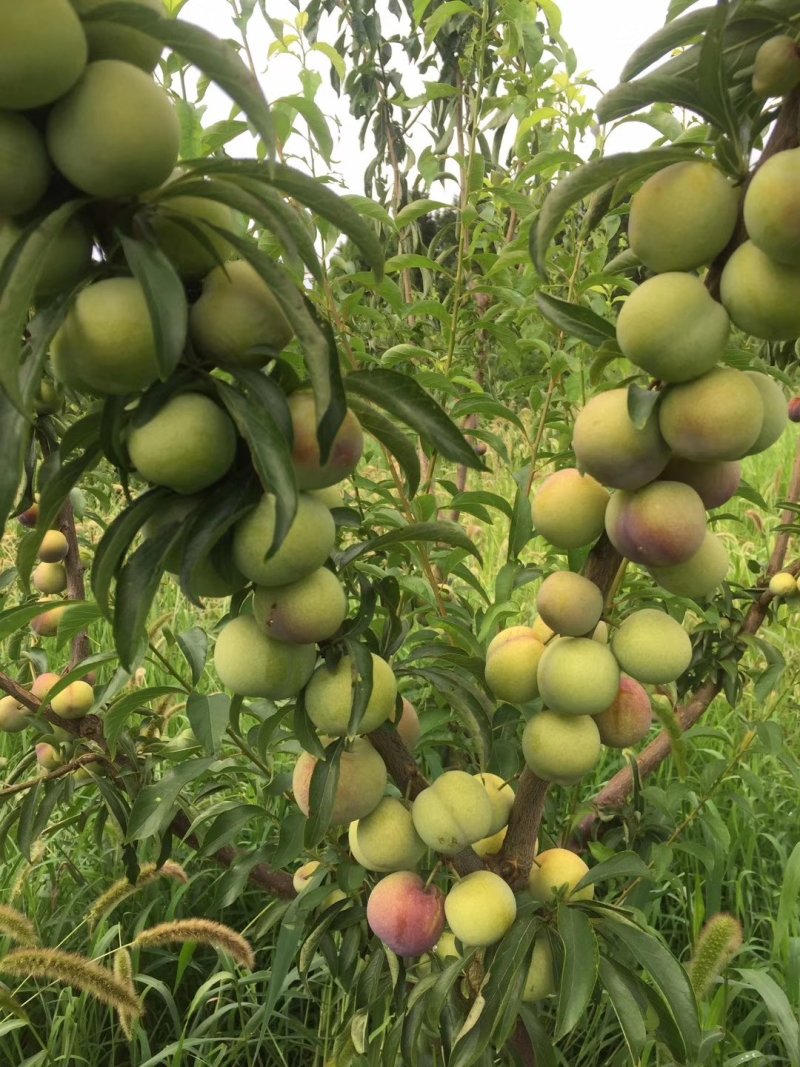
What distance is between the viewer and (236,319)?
0.62m

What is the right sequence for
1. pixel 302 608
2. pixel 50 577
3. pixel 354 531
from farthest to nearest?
1. pixel 50 577
2. pixel 354 531
3. pixel 302 608

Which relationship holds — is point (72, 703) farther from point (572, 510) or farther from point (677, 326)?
point (677, 326)

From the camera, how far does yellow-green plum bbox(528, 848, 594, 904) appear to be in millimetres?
1002

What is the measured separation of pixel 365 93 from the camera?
4.41 m

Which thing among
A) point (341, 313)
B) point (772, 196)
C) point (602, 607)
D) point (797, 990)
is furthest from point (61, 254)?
point (797, 990)

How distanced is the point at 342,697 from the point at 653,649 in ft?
1.11

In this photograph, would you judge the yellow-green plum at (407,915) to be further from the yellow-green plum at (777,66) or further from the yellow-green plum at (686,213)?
the yellow-green plum at (777,66)

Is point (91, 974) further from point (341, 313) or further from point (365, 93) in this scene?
point (365, 93)

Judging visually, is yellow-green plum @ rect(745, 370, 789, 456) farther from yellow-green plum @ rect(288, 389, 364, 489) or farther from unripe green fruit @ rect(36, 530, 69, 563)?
unripe green fruit @ rect(36, 530, 69, 563)

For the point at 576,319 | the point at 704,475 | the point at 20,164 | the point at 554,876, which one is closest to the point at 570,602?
the point at 704,475

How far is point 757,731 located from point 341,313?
1.14 metres

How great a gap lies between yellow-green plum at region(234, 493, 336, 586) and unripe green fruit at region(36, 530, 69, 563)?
1030 mm

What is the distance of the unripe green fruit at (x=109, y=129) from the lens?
20.1 inches

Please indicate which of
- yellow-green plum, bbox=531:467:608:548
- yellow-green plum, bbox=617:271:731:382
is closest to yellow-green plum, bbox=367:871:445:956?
yellow-green plum, bbox=531:467:608:548
